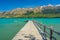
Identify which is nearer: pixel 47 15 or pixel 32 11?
pixel 47 15

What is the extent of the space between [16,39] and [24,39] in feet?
1.43

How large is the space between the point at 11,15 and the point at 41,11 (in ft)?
90.6

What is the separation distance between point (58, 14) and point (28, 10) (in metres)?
29.5

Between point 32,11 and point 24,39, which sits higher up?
point 32,11

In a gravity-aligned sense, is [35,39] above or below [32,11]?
below

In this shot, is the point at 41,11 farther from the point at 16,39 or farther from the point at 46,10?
the point at 16,39

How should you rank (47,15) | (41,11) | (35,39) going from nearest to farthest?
(35,39) < (47,15) < (41,11)

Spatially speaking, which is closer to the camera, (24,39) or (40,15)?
(24,39)

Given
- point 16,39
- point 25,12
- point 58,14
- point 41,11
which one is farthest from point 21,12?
point 16,39

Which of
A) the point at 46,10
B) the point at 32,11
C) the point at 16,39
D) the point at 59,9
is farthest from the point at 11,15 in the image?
the point at 16,39

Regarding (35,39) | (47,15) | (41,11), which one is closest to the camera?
(35,39)

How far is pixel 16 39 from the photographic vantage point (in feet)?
35.6

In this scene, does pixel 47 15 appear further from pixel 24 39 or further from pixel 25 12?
pixel 24 39

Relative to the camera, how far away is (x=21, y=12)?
639 ft
